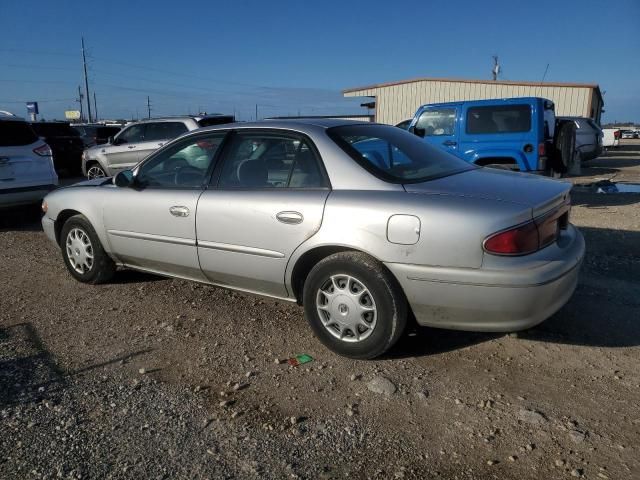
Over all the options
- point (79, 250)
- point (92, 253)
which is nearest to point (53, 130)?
point (79, 250)

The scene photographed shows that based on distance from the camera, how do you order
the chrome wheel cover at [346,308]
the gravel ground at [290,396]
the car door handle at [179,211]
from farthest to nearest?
the car door handle at [179,211], the chrome wheel cover at [346,308], the gravel ground at [290,396]

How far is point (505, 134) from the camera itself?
9.17 meters

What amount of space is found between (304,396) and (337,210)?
115 cm

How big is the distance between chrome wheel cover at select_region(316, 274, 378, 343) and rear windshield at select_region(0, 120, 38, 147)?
653 cm

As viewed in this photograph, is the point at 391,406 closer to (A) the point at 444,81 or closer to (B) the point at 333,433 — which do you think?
(B) the point at 333,433

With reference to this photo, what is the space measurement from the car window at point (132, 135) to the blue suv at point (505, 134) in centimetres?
614

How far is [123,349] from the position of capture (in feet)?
12.1

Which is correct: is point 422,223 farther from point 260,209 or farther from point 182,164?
point 182,164

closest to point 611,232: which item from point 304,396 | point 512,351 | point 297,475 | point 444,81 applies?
point 512,351

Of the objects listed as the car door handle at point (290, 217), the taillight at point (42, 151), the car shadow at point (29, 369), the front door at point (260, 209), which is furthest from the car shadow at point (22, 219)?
the car door handle at point (290, 217)

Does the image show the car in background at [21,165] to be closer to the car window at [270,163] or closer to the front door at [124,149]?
the front door at [124,149]

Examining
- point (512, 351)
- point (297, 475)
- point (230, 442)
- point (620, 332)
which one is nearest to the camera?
point (297, 475)

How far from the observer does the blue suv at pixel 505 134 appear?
9.01m

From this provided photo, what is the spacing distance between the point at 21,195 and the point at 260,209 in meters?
5.82
